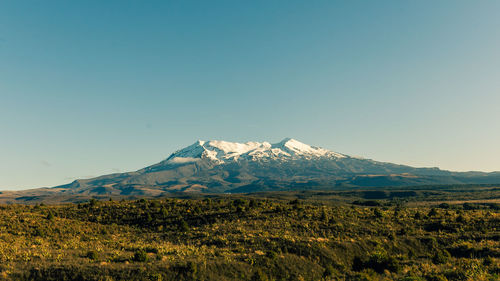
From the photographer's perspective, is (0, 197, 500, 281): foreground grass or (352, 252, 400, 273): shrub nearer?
(0, 197, 500, 281): foreground grass

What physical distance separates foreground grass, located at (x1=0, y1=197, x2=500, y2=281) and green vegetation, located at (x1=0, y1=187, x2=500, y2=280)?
120 millimetres

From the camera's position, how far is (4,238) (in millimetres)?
36844

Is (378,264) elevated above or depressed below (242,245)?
below

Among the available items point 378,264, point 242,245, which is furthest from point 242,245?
point 378,264

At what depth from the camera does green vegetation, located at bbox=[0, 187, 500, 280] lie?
2530 cm

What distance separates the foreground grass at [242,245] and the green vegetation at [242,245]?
0.39 feet

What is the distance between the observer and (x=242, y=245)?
3616 cm

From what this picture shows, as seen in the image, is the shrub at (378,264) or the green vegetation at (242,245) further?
the shrub at (378,264)

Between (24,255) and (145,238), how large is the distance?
17294mm

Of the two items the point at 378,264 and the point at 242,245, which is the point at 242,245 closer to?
the point at 242,245

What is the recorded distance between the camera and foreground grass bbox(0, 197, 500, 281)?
25297 mm

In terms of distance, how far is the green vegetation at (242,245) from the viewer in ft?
83.0

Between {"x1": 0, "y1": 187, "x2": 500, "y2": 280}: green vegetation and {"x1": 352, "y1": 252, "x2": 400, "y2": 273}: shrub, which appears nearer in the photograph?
{"x1": 0, "y1": 187, "x2": 500, "y2": 280}: green vegetation

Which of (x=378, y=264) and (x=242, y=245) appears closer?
(x=378, y=264)
